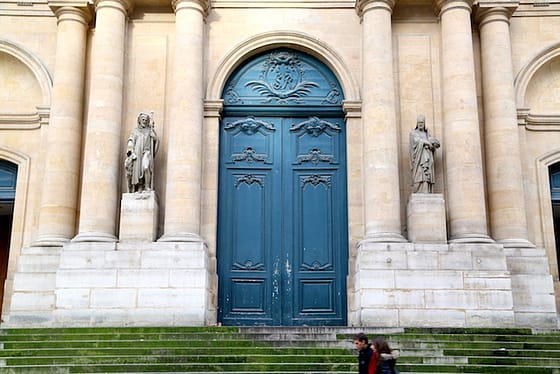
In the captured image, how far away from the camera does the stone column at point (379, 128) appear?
51.1 ft

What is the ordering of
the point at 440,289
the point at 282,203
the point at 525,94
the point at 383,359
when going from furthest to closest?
the point at 525,94
the point at 282,203
the point at 440,289
the point at 383,359

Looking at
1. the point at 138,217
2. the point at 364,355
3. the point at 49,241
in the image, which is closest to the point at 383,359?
the point at 364,355

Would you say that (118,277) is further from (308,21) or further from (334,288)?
(308,21)

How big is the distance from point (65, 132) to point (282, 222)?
502 centimetres

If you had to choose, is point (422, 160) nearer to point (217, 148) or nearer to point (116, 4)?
point (217, 148)

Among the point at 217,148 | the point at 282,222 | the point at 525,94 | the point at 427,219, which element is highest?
the point at 525,94

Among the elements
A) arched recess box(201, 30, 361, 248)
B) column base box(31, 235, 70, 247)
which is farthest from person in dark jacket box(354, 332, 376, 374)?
column base box(31, 235, 70, 247)

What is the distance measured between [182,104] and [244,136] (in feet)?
5.81

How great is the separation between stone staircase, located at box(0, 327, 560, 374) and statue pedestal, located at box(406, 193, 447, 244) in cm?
251

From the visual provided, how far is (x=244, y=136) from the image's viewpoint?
17.2m

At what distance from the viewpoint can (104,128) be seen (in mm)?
15969

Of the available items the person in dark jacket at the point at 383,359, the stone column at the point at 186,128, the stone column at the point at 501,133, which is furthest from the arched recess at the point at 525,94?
the person in dark jacket at the point at 383,359

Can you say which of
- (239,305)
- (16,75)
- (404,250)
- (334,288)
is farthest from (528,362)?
(16,75)

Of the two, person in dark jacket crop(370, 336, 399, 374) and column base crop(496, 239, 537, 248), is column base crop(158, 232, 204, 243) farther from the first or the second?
person in dark jacket crop(370, 336, 399, 374)
